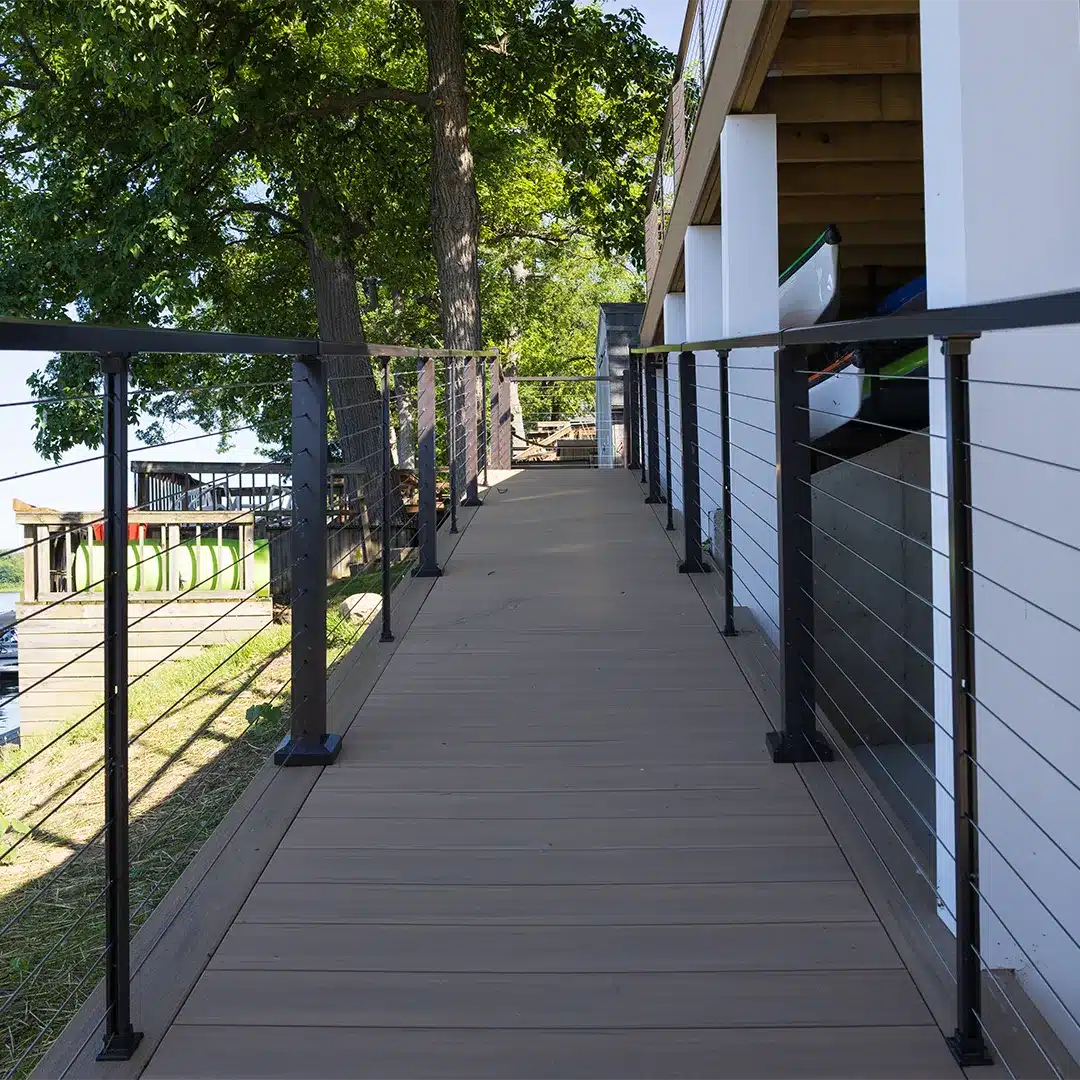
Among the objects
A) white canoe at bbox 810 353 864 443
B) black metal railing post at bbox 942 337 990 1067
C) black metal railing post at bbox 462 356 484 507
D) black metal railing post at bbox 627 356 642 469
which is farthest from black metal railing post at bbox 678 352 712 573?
black metal railing post at bbox 627 356 642 469

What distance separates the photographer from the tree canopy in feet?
41.3

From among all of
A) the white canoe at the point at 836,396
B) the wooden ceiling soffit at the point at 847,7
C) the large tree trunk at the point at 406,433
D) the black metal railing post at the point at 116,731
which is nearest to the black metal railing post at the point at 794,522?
the black metal railing post at the point at 116,731

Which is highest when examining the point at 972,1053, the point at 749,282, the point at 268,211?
the point at 268,211

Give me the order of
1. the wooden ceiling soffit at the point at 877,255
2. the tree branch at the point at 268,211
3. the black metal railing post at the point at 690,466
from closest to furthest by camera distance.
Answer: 1. the black metal railing post at the point at 690,466
2. the wooden ceiling soffit at the point at 877,255
3. the tree branch at the point at 268,211

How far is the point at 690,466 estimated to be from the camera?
19.8ft

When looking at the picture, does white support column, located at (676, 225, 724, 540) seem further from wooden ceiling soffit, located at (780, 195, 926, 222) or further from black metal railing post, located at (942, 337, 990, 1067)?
black metal railing post, located at (942, 337, 990, 1067)

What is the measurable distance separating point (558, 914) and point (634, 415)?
1055 cm

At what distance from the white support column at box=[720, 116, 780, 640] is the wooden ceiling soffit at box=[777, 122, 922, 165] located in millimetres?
1405

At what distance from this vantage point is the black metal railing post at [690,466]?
591cm

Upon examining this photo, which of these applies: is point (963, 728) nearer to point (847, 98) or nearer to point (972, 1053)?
point (972, 1053)

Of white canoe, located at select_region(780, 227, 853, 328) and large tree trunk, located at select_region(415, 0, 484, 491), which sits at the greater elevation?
large tree trunk, located at select_region(415, 0, 484, 491)

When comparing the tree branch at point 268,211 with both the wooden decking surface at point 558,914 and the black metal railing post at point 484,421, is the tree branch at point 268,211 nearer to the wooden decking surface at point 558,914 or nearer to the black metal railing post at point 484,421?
the black metal railing post at point 484,421

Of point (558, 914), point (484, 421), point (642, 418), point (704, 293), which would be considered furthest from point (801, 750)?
point (642, 418)

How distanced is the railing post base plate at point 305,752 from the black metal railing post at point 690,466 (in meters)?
2.51
